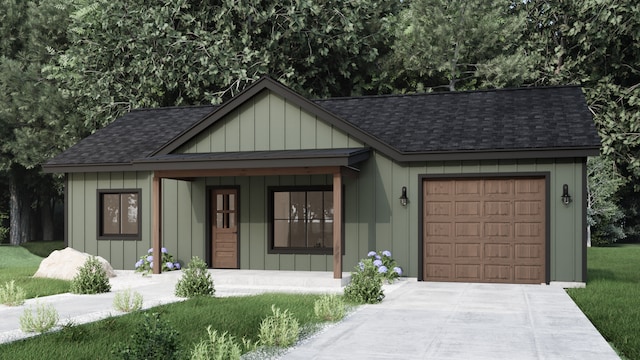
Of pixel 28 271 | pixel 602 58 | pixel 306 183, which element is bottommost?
pixel 28 271

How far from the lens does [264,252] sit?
49.9ft

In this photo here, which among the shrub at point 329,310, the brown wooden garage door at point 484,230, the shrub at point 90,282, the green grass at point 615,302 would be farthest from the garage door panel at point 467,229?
the shrub at point 90,282

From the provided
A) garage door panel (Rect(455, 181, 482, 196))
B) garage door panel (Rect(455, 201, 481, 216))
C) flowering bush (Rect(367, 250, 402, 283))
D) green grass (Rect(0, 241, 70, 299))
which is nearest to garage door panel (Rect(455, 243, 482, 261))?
garage door panel (Rect(455, 201, 481, 216))

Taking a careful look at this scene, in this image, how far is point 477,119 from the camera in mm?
14844

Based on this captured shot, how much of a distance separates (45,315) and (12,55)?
24.7 meters

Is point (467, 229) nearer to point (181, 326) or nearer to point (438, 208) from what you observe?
point (438, 208)

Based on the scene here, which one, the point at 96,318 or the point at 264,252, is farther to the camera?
the point at 264,252

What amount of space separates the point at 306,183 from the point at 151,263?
163 inches

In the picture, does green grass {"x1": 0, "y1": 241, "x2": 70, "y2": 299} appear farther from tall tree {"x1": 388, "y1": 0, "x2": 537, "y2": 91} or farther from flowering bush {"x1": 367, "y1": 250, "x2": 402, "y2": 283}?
tall tree {"x1": 388, "y1": 0, "x2": 537, "y2": 91}

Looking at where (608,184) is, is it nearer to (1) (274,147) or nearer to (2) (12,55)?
(1) (274,147)

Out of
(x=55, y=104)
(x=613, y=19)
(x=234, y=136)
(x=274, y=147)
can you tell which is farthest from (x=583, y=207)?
(x=55, y=104)

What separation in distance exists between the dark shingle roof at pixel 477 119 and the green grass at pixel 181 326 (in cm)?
505

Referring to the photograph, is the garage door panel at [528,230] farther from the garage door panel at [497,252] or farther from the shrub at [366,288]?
the shrub at [366,288]

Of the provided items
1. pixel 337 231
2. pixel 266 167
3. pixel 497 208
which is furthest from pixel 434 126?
pixel 266 167
